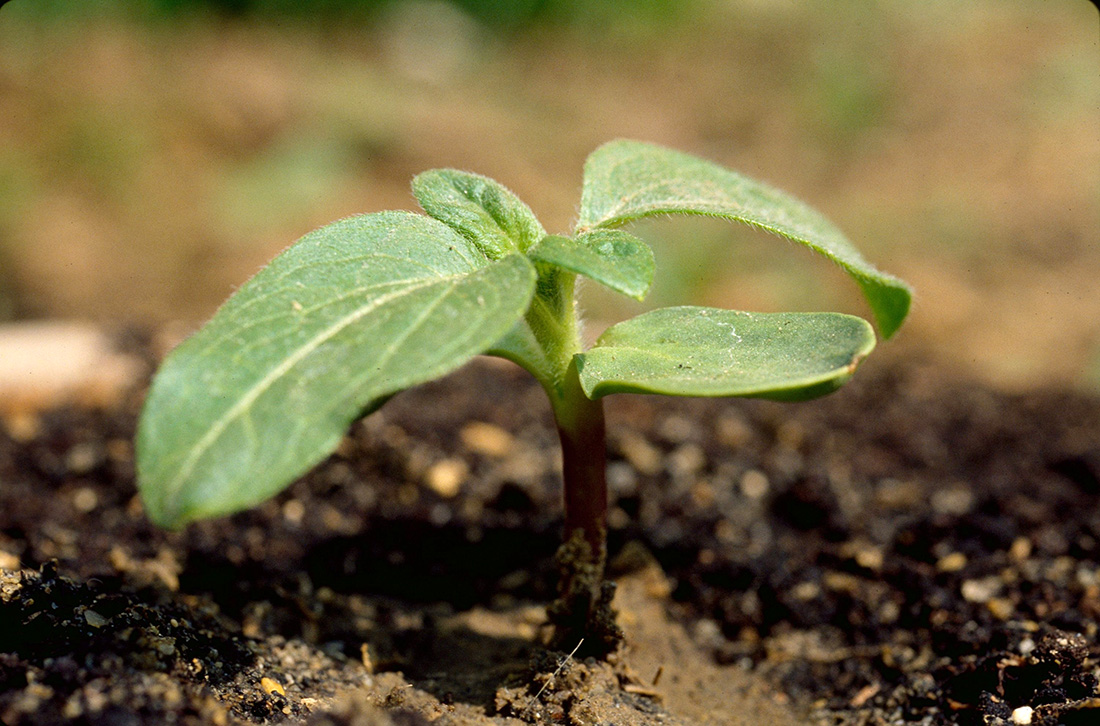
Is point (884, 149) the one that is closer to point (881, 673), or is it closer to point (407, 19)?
point (407, 19)

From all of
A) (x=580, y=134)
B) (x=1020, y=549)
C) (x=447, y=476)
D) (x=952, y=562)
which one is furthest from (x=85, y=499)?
(x=580, y=134)

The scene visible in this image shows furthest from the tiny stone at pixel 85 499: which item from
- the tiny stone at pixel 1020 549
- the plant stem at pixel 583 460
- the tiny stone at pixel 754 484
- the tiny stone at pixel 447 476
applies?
the tiny stone at pixel 1020 549

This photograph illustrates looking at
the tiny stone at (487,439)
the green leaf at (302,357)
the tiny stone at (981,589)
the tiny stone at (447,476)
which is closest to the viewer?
the green leaf at (302,357)

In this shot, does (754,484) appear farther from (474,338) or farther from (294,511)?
(474,338)

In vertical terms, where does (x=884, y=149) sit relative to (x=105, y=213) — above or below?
above

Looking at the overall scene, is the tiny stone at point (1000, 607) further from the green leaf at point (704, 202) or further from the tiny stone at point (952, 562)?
the green leaf at point (704, 202)

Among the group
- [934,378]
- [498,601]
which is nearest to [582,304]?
[934,378]

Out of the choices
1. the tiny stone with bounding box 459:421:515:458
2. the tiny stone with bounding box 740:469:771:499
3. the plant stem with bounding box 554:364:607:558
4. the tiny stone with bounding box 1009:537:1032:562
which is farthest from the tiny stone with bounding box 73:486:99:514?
the tiny stone with bounding box 1009:537:1032:562
